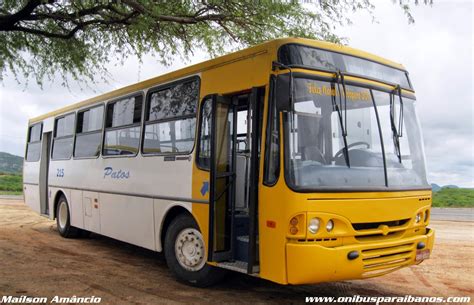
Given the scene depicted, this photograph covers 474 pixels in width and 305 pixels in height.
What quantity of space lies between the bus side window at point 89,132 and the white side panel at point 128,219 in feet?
3.79

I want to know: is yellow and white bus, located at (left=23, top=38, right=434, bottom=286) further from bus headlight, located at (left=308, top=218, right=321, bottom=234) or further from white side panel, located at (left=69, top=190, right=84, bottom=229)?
white side panel, located at (left=69, top=190, right=84, bottom=229)

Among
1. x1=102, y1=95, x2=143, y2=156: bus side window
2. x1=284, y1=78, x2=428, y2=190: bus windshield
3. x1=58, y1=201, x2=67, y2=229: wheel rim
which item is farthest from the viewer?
x1=58, y1=201, x2=67, y2=229: wheel rim

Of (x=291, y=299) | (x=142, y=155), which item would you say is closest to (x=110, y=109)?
(x=142, y=155)

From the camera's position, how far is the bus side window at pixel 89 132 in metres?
9.84

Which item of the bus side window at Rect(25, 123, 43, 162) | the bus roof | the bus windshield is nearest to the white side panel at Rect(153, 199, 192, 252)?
the bus roof

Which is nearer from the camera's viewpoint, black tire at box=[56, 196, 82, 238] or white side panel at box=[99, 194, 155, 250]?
white side panel at box=[99, 194, 155, 250]

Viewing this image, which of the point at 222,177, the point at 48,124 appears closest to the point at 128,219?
the point at 222,177

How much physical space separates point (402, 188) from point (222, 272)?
8.58 feet

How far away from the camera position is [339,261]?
523 centimetres

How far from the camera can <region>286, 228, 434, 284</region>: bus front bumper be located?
5.14 meters

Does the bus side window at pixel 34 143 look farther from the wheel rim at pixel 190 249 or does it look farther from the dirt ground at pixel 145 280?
the wheel rim at pixel 190 249

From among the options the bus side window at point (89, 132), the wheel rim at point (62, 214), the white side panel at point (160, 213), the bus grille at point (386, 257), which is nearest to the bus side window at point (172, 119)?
the white side panel at point (160, 213)

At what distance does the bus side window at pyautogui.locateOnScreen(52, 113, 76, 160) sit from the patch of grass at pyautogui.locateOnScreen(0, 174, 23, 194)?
847 inches

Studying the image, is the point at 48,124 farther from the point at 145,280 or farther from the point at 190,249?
the point at 190,249
